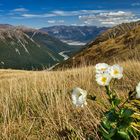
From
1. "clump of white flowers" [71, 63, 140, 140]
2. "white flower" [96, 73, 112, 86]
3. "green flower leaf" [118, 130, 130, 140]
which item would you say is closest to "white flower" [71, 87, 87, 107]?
"clump of white flowers" [71, 63, 140, 140]

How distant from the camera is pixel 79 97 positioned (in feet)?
11.0

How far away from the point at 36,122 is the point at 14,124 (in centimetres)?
36

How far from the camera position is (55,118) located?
5.89 metres

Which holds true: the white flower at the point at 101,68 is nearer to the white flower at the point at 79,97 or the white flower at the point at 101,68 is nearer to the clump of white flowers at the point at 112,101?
the clump of white flowers at the point at 112,101

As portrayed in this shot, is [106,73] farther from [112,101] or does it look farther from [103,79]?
[112,101]

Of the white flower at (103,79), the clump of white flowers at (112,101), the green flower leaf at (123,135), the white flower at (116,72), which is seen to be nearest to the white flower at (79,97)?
the clump of white flowers at (112,101)

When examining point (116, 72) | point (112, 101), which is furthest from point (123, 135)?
point (116, 72)

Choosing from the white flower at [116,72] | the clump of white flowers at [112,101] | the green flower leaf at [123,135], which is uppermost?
the white flower at [116,72]

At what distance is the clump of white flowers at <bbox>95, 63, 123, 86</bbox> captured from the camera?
11.0 feet

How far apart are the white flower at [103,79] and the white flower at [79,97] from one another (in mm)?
166

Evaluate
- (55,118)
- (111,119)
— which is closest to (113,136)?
(111,119)

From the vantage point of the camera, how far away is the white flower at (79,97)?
333 centimetres

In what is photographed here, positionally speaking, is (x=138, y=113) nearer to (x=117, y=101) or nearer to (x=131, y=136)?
(x=131, y=136)

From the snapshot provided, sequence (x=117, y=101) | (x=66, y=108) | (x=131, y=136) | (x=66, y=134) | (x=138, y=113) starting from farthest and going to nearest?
(x=66, y=108) < (x=66, y=134) < (x=138, y=113) < (x=131, y=136) < (x=117, y=101)
